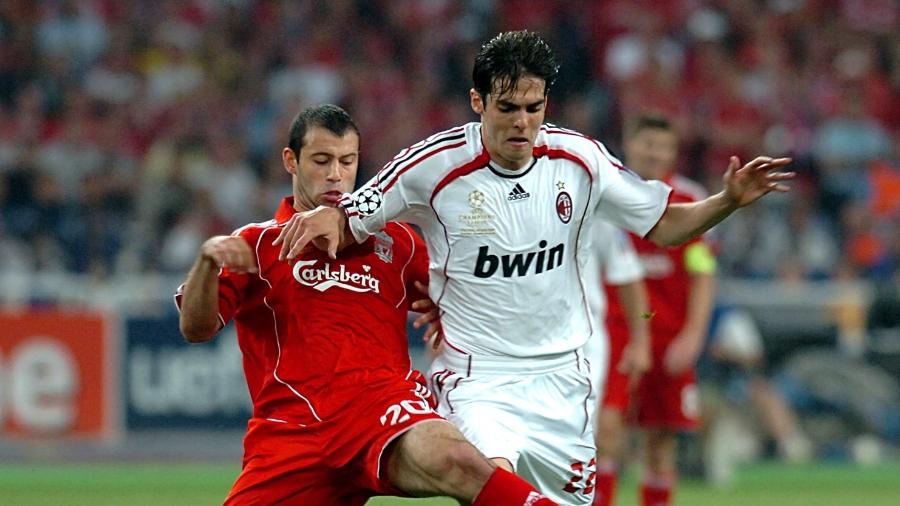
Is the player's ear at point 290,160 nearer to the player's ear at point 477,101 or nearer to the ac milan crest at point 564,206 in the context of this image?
the player's ear at point 477,101

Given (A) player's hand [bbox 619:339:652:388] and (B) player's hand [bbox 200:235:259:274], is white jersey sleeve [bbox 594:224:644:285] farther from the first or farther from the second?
(B) player's hand [bbox 200:235:259:274]

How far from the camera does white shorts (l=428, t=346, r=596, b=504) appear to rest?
5598 millimetres

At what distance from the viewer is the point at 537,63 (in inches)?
214

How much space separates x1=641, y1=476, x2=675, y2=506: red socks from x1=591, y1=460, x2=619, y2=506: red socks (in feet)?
0.72

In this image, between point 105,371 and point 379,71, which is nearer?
point 105,371

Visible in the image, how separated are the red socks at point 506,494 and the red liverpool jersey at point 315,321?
669 millimetres

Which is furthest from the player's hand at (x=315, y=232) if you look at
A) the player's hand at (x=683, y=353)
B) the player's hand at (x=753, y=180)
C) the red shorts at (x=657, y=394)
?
the player's hand at (x=683, y=353)

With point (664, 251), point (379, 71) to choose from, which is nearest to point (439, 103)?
point (379, 71)

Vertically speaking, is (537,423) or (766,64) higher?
(766,64)

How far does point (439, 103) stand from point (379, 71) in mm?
867

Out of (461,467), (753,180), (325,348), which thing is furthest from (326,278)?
(753,180)

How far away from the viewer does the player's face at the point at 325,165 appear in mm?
5828

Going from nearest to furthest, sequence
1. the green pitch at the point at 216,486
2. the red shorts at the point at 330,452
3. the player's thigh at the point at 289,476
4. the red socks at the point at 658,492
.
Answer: the red shorts at the point at 330,452 < the player's thigh at the point at 289,476 < the red socks at the point at 658,492 < the green pitch at the point at 216,486

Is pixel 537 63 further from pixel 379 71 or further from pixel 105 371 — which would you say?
pixel 379 71
